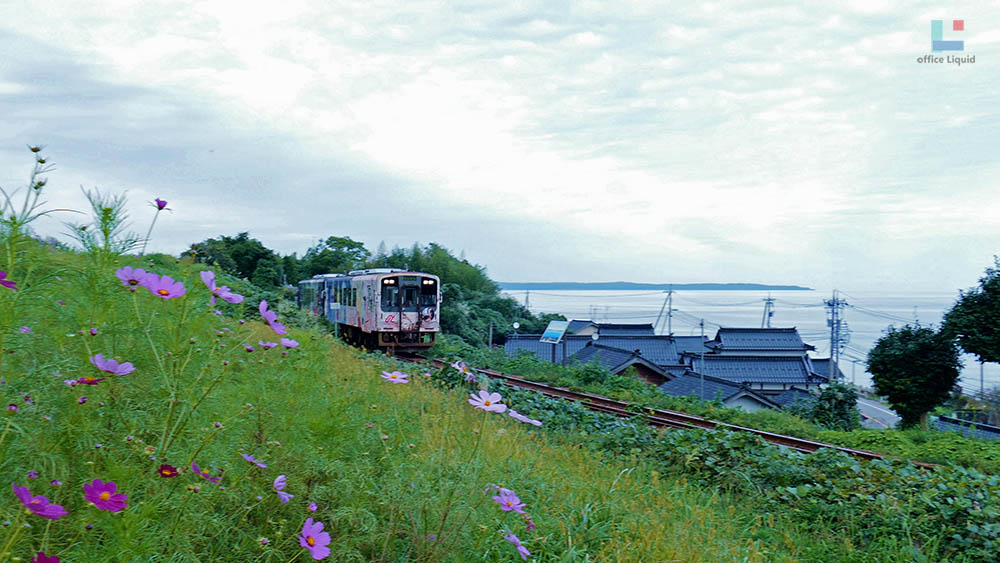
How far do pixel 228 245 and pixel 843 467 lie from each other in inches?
930

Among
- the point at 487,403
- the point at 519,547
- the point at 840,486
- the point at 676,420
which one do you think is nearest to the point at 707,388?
the point at 676,420

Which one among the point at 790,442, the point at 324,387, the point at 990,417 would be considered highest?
the point at 324,387

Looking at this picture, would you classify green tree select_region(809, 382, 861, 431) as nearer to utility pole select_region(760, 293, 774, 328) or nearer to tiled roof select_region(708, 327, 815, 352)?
tiled roof select_region(708, 327, 815, 352)

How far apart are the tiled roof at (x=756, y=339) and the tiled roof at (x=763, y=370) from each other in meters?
3.64

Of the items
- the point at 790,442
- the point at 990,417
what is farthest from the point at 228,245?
the point at 990,417

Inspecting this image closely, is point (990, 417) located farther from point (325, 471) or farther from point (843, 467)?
point (325, 471)

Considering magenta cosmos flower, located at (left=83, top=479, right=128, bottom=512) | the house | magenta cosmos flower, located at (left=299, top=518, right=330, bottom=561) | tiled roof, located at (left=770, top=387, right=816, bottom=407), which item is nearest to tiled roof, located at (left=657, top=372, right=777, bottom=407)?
the house

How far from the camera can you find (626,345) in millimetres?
29016

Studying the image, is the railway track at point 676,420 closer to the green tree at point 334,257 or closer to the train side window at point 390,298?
the train side window at point 390,298

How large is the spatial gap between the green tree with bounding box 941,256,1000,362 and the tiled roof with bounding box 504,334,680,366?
43.0 feet

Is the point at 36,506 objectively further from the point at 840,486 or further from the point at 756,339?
the point at 756,339

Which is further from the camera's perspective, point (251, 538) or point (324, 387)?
point (324, 387)

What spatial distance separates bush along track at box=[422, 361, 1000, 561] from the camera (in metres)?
3.82

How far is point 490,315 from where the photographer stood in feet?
94.7
